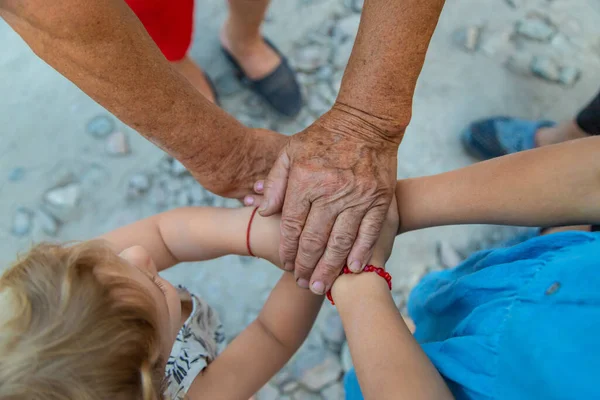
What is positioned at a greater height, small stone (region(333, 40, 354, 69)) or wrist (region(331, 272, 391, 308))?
wrist (region(331, 272, 391, 308))

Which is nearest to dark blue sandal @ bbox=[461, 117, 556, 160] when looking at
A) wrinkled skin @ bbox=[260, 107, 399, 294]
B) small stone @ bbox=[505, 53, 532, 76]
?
small stone @ bbox=[505, 53, 532, 76]

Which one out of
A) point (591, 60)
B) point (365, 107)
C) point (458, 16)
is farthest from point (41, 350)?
point (591, 60)

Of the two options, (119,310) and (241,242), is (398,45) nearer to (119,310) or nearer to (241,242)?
(241,242)

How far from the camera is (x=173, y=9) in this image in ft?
4.06

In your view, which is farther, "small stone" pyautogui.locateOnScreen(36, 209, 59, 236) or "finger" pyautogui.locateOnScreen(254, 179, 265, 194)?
"small stone" pyautogui.locateOnScreen(36, 209, 59, 236)

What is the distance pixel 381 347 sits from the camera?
725 millimetres

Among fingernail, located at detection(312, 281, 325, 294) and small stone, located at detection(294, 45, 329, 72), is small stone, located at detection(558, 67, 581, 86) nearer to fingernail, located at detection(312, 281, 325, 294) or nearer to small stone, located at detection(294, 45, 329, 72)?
small stone, located at detection(294, 45, 329, 72)

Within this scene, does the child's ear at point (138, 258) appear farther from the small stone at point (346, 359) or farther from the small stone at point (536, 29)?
the small stone at point (536, 29)

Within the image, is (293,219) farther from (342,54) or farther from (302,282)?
(342,54)

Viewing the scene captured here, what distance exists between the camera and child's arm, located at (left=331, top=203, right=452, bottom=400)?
0.68m

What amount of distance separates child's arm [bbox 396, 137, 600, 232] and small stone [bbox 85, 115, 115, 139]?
4.02ft

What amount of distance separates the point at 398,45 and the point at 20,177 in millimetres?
1412

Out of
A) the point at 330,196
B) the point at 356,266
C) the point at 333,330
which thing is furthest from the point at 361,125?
the point at 333,330

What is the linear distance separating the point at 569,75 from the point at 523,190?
130 cm
